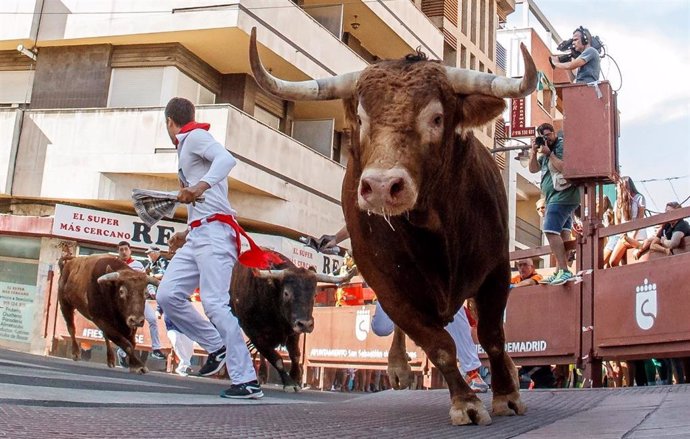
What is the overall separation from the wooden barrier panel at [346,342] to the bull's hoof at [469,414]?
28.7 feet

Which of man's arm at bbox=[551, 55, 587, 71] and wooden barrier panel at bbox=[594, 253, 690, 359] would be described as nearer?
wooden barrier panel at bbox=[594, 253, 690, 359]

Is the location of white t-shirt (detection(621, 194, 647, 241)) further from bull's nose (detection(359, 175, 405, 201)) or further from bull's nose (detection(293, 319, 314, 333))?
bull's nose (detection(359, 175, 405, 201))

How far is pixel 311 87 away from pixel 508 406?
2.16m

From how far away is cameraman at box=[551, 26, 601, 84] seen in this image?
9.77 metres

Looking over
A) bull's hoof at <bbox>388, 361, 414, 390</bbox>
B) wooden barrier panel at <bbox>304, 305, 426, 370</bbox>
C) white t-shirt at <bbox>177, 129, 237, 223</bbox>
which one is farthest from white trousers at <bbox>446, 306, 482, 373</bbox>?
wooden barrier panel at <bbox>304, 305, 426, 370</bbox>

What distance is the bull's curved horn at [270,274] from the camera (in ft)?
36.6

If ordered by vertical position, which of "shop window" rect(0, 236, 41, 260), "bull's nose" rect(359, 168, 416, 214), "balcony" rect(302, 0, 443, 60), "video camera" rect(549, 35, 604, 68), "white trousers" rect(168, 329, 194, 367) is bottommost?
"white trousers" rect(168, 329, 194, 367)

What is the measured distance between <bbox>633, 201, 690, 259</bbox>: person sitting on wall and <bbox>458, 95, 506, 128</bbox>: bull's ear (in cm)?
449

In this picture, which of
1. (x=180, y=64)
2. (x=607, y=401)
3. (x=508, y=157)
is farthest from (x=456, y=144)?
(x=508, y=157)

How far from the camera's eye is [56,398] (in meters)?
4.89

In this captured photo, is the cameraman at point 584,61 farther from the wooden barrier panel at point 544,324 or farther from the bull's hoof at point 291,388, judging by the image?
the bull's hoof at point 291,388

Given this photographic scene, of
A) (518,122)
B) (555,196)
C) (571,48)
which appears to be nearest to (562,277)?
(555,196)

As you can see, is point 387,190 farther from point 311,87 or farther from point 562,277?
point 562,277

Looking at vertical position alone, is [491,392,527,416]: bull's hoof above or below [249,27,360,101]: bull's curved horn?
below
